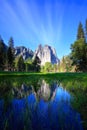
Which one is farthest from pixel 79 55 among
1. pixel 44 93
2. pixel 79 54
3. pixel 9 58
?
pixel 44 93

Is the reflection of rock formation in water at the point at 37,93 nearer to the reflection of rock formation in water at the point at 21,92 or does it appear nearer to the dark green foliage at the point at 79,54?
the reflection of rock formation in water at the point at 21,92

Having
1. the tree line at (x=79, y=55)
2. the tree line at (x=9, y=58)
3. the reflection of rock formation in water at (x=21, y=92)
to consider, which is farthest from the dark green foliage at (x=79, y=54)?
the reflection of rock formation in water at (x=21, y=92)

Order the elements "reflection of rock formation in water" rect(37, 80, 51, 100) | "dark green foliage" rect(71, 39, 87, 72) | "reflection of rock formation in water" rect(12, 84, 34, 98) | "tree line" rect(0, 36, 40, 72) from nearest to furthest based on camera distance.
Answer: "reflection of rock formation in water" rect(37, 80, 51, 100)
"reflection of rock formation in water" rect(12, 84, 34, 98)
"dark green foliage" rect(71, 39, 87, 72)
"tree line" rect(0, 36, 40, 72)

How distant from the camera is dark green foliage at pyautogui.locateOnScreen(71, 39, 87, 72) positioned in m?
52.4

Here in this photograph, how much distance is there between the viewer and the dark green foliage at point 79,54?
52.4 m

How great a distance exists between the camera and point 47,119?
5781 mm

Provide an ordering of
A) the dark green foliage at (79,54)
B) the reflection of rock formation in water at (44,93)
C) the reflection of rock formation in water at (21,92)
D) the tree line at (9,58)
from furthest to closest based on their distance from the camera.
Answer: the tree line at (9,58) → the dark green foliage at (79,54) → the reflection of rock formation in water at (21,92) → the reflection of rock formation in water at (44,93)

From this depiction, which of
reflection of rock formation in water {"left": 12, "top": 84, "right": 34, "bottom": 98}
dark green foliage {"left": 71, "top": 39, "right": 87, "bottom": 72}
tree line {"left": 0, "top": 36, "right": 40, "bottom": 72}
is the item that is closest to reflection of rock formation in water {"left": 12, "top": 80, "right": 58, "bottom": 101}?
reflection of rock formation in water {"left": 12, "top": 84, "right": 34, "bottom": 98}

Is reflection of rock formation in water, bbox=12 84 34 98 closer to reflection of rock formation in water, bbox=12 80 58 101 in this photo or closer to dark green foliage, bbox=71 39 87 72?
reflection of rock formation in water, bbox=12 80 58 101

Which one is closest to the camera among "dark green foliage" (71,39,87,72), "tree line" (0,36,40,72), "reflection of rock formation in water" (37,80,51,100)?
"reflection of rock formation in water" (37,80,51,100)

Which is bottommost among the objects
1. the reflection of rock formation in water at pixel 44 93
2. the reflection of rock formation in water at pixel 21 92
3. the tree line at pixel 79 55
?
the reflection of rock formation in water at pixel 44 93

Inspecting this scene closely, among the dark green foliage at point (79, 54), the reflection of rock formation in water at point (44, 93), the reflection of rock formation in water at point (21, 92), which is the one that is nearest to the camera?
the reflection of rock formation in water at point (44, 93)

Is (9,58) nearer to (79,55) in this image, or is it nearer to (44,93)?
(79,55)

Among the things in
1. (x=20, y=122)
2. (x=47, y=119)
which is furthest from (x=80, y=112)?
(x=20, y=122)
